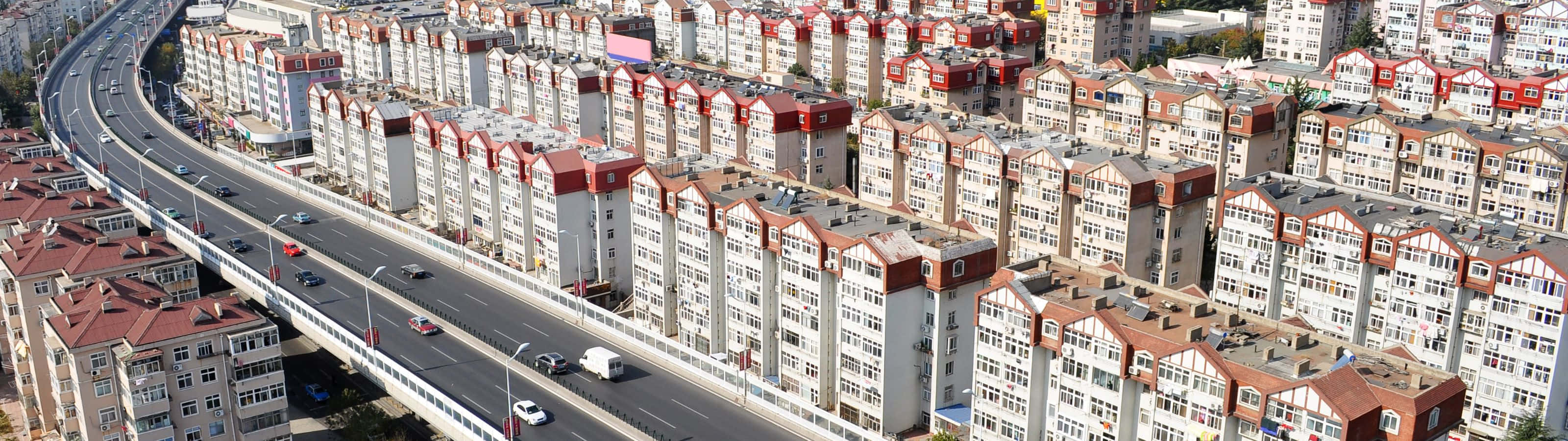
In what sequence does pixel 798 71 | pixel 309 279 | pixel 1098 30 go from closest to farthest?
pixel 309 279, pixel 1098 30, pixel 798 71

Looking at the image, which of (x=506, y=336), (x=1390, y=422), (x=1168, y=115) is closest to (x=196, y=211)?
(x=506, y=336)

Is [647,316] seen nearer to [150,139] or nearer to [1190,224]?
[1190,224]

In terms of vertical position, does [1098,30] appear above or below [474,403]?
above

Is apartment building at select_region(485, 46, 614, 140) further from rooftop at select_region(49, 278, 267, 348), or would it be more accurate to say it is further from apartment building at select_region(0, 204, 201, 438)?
rooftop at select_region(49, 278, 267, 348)

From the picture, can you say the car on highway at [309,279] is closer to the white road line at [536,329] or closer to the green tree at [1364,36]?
the white road line at [536,329]

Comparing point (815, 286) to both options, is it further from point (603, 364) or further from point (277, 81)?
point (277, 81)

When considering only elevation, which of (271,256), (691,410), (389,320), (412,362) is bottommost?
(691,410)

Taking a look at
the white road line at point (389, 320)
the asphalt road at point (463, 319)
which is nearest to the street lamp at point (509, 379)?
the asphalt road at point (463, 319)
